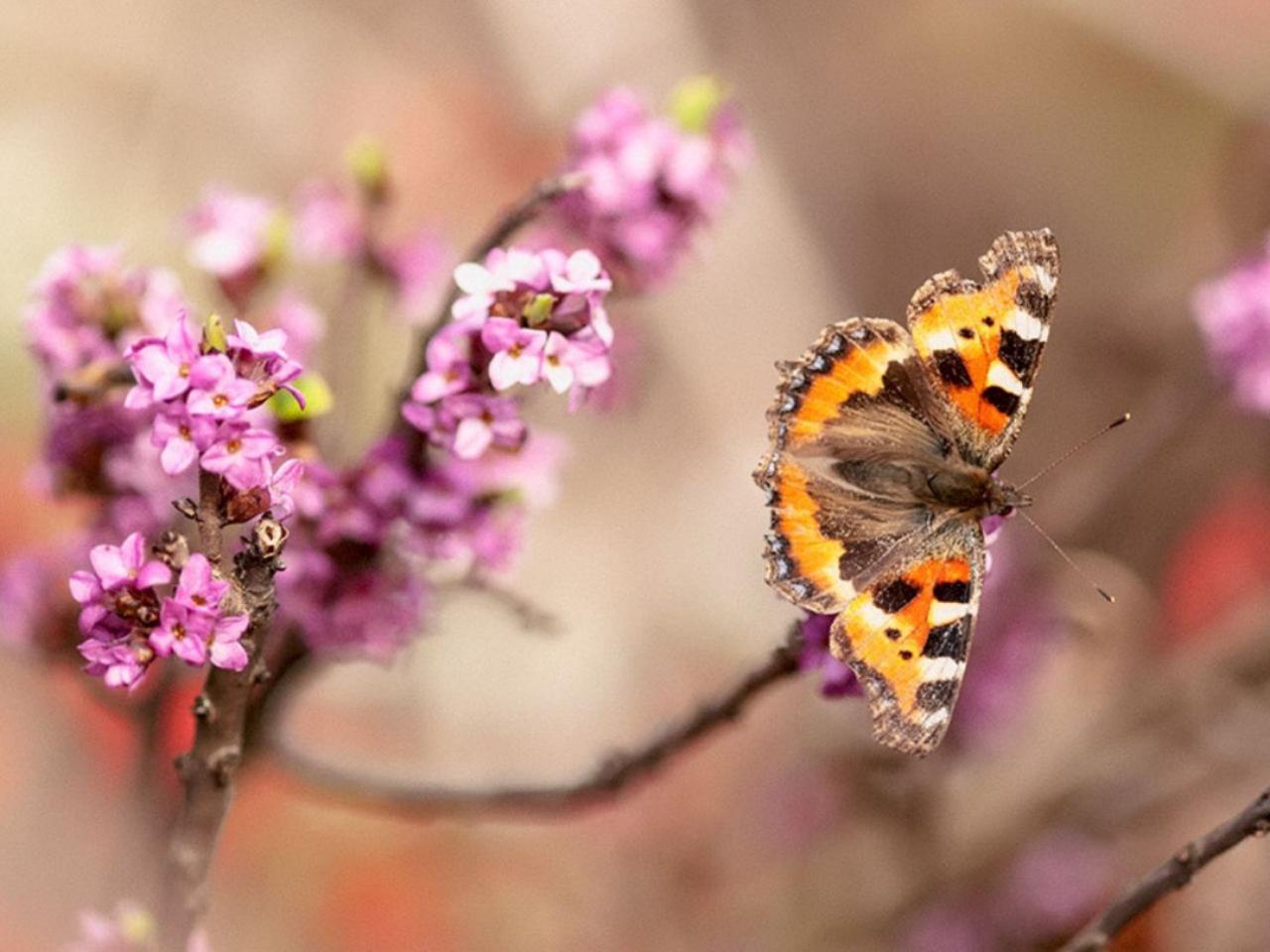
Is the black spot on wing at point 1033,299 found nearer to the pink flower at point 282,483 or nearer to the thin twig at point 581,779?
the thin twig at point 581,779

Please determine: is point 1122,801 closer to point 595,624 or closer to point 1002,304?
point 595,624

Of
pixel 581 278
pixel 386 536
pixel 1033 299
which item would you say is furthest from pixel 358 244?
pixel 1033 299

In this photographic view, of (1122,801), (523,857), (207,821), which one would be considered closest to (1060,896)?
(1122,801)

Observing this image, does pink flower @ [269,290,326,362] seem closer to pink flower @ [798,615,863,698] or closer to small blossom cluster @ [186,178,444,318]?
small blossom cluster @ [186,178,444,318]

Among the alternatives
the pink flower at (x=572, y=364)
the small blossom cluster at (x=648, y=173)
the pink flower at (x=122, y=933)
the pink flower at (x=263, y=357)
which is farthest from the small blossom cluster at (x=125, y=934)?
the small blossom cluster at (x=648, y=173)

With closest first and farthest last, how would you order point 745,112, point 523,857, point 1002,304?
point 1002,304, point 523,857, point 745,112

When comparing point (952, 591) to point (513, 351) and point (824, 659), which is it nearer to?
point (824, 659)

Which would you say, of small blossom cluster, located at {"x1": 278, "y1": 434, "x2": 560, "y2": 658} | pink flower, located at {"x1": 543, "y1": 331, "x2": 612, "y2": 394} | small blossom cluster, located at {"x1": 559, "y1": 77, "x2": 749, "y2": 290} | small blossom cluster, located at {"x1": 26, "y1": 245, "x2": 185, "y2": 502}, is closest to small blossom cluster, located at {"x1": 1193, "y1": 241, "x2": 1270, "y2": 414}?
small blossom cluster, located at {"x1": 559, "y1": 77, "x2": 749, "y2": 290}
